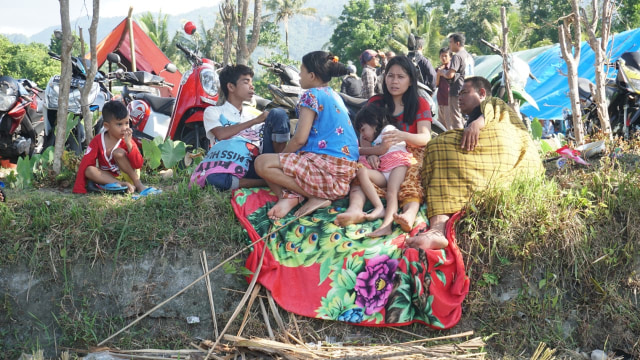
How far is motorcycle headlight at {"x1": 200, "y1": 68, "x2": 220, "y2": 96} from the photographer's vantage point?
224 inches

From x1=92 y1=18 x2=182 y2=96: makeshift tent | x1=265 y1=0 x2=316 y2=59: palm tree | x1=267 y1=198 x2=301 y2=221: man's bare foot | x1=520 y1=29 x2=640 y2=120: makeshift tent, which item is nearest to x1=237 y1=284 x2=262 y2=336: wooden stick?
x1=267 y1=198 x2=301 y2=221: man's bare foot

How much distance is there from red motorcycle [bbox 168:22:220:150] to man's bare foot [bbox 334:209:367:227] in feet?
7.44

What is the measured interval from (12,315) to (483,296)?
9.64ft

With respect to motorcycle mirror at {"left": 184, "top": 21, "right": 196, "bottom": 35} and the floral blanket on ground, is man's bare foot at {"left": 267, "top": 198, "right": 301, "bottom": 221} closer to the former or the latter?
the floral blanket on ground

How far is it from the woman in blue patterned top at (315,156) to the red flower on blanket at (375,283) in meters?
0.61

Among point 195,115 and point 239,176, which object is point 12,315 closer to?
point 239,176

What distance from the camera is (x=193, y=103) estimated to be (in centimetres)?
558

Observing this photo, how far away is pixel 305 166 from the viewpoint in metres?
3.97

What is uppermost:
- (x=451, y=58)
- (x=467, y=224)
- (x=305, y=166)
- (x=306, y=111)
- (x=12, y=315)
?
(x=451, y=58)

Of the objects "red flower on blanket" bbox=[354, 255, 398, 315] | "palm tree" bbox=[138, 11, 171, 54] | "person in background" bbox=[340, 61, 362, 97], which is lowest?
"red flower on blanket" bbox=[354, 255, 398, 315]

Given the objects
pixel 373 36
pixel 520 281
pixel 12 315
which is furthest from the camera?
pixel 373 36

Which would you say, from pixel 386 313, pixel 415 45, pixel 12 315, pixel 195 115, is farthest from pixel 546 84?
pixel 12 315

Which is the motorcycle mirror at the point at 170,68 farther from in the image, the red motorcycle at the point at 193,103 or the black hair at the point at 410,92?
the black hair at the point at 410,92

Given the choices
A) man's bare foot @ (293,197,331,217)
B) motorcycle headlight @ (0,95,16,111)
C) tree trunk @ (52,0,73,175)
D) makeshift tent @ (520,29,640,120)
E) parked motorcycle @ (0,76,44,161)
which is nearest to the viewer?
man's bare foot @ (293,197,331,217)
